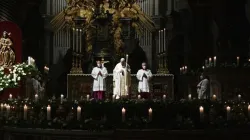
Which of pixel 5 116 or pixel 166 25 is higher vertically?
pixel 166 25

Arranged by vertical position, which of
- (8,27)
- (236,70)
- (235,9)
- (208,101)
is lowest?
(208,101)

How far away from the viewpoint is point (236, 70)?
17.8 metres

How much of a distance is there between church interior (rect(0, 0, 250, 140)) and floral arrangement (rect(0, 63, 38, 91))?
3 centimetres

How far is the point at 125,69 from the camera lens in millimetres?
19688

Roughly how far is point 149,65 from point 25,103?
46.4 feet

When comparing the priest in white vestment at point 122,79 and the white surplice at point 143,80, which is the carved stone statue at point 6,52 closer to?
the priest in white vestment at point 122,79

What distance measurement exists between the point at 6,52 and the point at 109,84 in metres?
7.00

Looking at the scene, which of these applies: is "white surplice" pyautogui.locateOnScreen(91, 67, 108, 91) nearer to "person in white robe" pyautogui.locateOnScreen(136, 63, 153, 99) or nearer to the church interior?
the church interior

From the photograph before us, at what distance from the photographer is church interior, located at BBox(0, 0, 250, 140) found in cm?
1141

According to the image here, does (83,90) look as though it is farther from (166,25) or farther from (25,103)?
(25,103)

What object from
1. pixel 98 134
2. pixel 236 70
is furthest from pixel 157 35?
pixel 98 134

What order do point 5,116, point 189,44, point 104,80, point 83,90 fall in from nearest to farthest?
1. point 5,116
2. point 104,80
3. point 83,90
4. point 189,44

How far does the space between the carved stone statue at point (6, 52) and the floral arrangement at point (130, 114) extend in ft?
13.7

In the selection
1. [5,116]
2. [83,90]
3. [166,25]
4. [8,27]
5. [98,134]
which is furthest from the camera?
[166,25]
